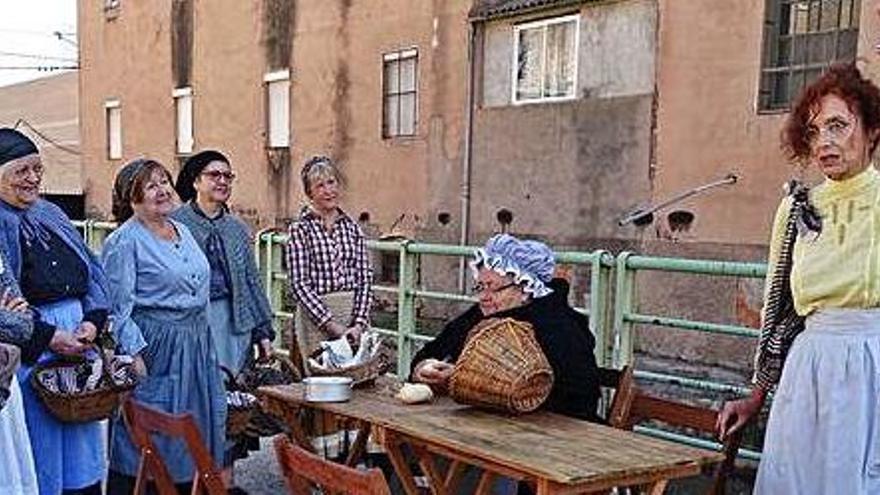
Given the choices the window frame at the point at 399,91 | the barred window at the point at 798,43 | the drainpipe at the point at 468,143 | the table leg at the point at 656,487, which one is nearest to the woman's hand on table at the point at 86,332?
the table leg at the point at 656,487

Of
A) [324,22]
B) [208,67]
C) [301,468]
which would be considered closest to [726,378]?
[301,468]

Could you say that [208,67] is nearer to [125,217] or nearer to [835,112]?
Answer: [125,217]

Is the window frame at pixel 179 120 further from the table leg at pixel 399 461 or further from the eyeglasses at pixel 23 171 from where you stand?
the table leg at pixel 399 461

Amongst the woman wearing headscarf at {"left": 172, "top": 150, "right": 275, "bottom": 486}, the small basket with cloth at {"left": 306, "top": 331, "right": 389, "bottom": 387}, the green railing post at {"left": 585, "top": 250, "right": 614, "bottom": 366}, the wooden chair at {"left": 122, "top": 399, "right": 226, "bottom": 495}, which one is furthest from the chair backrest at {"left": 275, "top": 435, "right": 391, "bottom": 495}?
the green railing post at {"left": 585, "top": 250, "right": 614, "bottom": 366}

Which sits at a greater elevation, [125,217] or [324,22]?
[324,22]

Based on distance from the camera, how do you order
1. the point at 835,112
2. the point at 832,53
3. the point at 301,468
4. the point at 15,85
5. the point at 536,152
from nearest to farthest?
the point at 301,468
the point at 835,112
the point at 832,53
the point at 536,152
the point at 15,85

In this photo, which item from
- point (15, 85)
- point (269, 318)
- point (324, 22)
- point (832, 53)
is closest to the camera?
point (269, 318)

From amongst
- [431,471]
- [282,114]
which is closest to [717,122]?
[431,471]

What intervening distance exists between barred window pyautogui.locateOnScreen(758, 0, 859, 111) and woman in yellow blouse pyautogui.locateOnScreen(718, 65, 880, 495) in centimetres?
596

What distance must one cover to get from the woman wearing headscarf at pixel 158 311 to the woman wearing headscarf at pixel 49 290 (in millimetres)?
113

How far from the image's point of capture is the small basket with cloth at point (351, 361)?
3219 mm

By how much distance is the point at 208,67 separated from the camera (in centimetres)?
1580

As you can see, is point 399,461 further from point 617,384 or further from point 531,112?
point 531,112

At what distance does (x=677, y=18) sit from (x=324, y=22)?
598 cm
